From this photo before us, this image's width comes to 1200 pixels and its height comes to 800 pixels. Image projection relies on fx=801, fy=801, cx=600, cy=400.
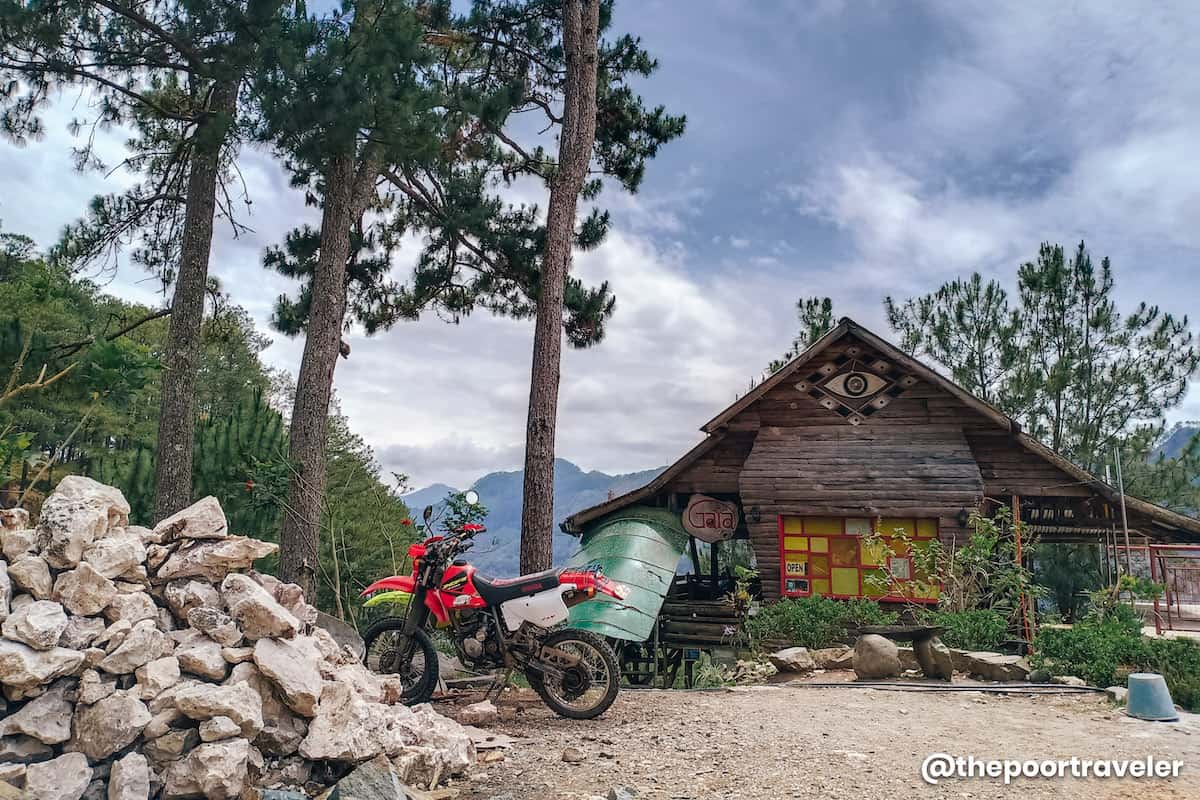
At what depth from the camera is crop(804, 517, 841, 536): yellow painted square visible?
517 inches

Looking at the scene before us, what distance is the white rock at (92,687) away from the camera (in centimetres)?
379

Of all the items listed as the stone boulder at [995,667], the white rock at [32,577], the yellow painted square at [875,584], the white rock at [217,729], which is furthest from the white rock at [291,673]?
the yellow painted square at [875,584]

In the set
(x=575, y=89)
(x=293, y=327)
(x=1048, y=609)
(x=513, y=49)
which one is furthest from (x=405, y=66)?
(x=1048, y=609)

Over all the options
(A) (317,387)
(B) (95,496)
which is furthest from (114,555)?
(A) (317,387)

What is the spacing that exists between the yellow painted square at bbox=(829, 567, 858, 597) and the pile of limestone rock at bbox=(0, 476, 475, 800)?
9350 mm

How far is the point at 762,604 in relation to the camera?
13.1 meters

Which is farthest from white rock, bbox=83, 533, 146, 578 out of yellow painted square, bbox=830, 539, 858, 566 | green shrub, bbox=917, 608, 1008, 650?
yellow painted square, bbox=830, 539, 858, 566

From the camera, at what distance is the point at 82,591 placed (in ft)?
13.4

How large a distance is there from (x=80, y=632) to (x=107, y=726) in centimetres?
55

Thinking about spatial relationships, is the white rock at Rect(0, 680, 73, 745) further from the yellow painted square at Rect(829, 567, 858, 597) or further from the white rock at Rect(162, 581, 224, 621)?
the yellow painted square at Rect(829, 567, 858, 597)

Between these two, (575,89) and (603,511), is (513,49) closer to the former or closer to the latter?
(575,89)

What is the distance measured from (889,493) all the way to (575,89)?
7.86 meters

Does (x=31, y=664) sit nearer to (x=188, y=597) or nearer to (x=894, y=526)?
Result: (x=188, y=597)

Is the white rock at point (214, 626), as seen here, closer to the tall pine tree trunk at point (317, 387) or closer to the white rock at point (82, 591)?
the white rock at point (82, 591)
